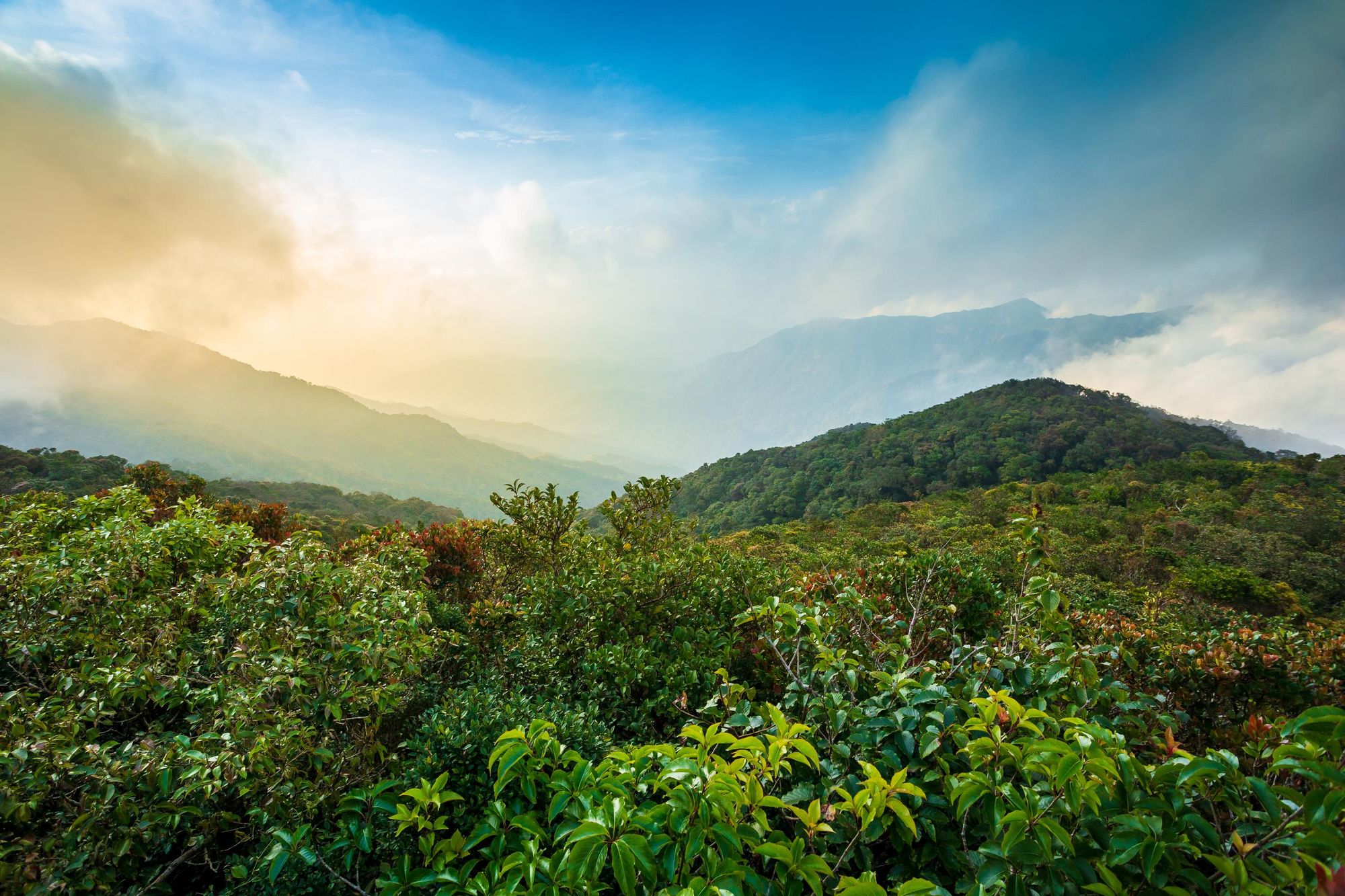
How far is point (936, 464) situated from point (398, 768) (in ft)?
182

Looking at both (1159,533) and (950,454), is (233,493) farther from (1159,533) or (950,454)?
(950,454)

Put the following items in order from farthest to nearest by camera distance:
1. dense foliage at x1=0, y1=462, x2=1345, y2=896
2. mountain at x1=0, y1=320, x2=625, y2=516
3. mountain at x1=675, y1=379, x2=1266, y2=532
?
mountain at x1=0, y1=320, x2=625, y2=516, mountain at x1=675, y1=379, x2=1266, y2=532, dense foliage at x1=0, y1=462, x2=1345, y2=896

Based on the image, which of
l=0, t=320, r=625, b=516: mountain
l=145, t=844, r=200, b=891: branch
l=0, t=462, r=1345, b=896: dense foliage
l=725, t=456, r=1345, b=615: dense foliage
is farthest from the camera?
l=0, t=320, r=625, b=516: mountain

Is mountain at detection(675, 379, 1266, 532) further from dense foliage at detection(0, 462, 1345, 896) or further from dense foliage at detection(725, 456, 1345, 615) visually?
dense foliage at detection(0, 462, 1345, 896)

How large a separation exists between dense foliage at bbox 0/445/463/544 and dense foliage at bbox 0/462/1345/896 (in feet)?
8.31

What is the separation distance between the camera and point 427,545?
28.5 feet

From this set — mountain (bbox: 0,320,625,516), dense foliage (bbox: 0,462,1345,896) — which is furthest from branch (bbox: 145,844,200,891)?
mountain (bbox: 0,320,625,516)

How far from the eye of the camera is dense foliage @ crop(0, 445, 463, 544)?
13173 mm

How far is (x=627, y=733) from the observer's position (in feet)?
12.9

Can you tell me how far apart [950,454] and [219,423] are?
18010cm

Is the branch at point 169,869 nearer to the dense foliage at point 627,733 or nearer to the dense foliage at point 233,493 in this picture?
the dense foliage at point 627,733

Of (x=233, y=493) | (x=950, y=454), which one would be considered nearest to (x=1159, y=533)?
(x=950, y=454)

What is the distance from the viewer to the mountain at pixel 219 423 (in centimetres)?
12144

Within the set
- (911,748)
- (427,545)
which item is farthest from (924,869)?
(427,545)
